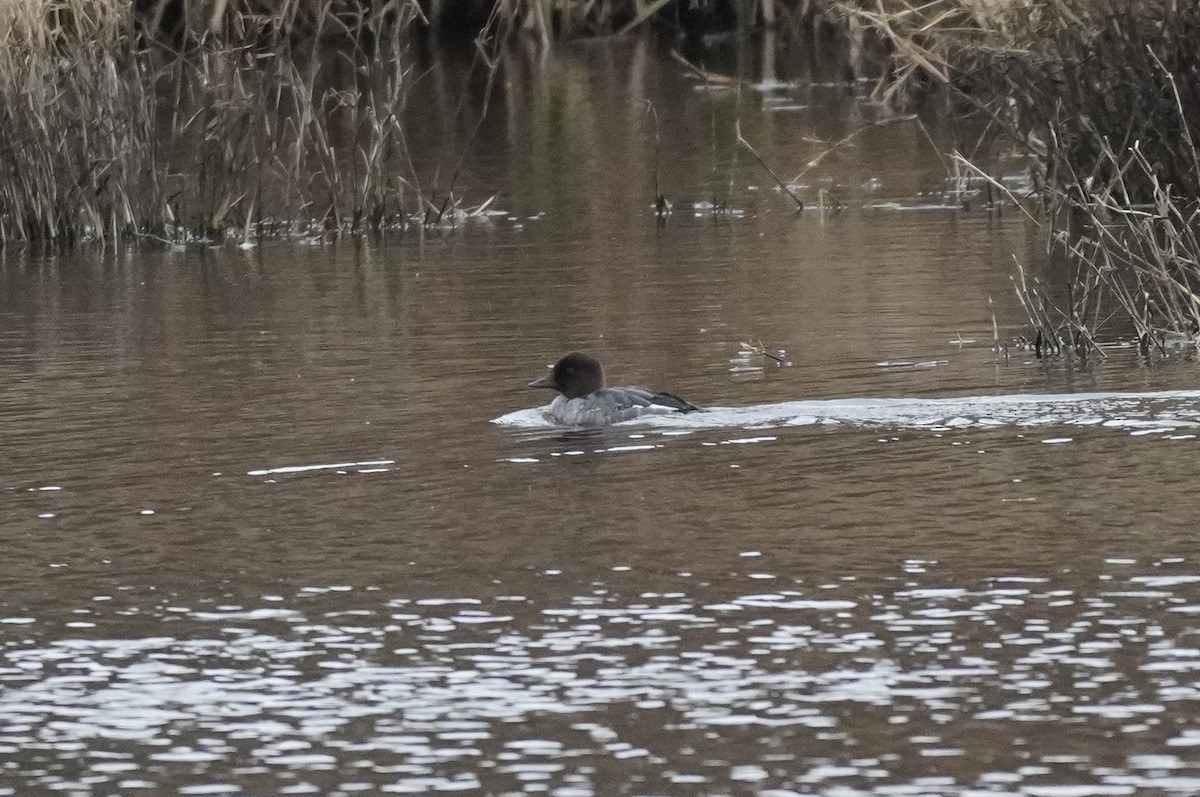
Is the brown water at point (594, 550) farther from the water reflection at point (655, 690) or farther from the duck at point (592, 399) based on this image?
the duck at point (592, 399)

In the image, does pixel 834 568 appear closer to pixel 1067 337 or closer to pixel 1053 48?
pixel 1067 337

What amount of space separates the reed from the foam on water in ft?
25.2

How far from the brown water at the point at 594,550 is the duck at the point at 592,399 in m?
0.12

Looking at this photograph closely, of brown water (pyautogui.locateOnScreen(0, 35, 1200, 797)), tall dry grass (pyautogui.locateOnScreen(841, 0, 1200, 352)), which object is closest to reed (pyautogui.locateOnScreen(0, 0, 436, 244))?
brown water (pyautogui.locateOnScreen(0, 35, 1200, 797))

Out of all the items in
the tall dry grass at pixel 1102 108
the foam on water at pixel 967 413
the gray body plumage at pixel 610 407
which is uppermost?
the tall dry grass at pixel 1102 108

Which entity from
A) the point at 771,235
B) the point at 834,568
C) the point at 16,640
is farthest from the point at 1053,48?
the point at 16,640

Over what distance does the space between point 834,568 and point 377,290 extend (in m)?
9.34

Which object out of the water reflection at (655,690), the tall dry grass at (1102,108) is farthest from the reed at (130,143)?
the water reflection at (655,690)

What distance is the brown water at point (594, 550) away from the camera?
245 inches

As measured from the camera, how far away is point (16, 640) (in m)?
7.50

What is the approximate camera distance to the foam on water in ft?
34.9

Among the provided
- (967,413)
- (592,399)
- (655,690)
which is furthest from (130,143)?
(655,690)

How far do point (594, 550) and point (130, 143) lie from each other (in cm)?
1168

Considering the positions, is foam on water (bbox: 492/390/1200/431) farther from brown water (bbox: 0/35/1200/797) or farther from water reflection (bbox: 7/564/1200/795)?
water reflection (bbox: 7/564/1200/795)
